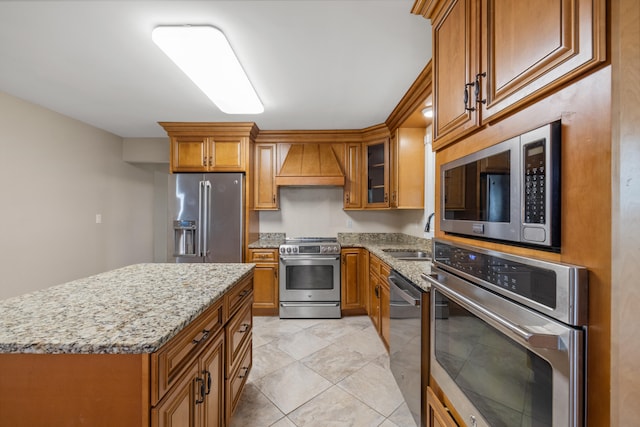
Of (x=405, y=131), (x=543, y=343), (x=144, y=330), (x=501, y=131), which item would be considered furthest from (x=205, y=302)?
(x=405, y=131)

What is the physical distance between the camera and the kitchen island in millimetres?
765

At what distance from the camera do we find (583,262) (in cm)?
60

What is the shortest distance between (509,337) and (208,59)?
2093 mm

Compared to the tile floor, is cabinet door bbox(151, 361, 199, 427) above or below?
above

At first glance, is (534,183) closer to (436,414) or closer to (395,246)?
(436,414)

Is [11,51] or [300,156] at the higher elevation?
[11,51]

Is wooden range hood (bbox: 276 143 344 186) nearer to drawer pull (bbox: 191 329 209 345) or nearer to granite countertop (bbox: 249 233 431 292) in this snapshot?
granite countertop (bbox: 249 233 431 292)

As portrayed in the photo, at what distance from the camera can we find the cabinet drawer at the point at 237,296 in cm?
142

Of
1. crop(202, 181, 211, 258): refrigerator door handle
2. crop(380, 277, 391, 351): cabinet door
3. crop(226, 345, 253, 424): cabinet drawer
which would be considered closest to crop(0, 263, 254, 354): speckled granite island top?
crop(226, 345, 253, 424): cabinet drawer

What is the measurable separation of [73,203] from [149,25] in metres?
2.72

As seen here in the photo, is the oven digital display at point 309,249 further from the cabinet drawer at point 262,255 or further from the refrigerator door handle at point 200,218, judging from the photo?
the refrigerator door handle at point 200,218

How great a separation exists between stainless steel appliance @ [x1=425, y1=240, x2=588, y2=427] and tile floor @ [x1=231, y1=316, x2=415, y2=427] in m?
0.82

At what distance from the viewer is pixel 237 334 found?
1578 millimetres

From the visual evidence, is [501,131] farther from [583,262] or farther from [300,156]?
[300,156]
